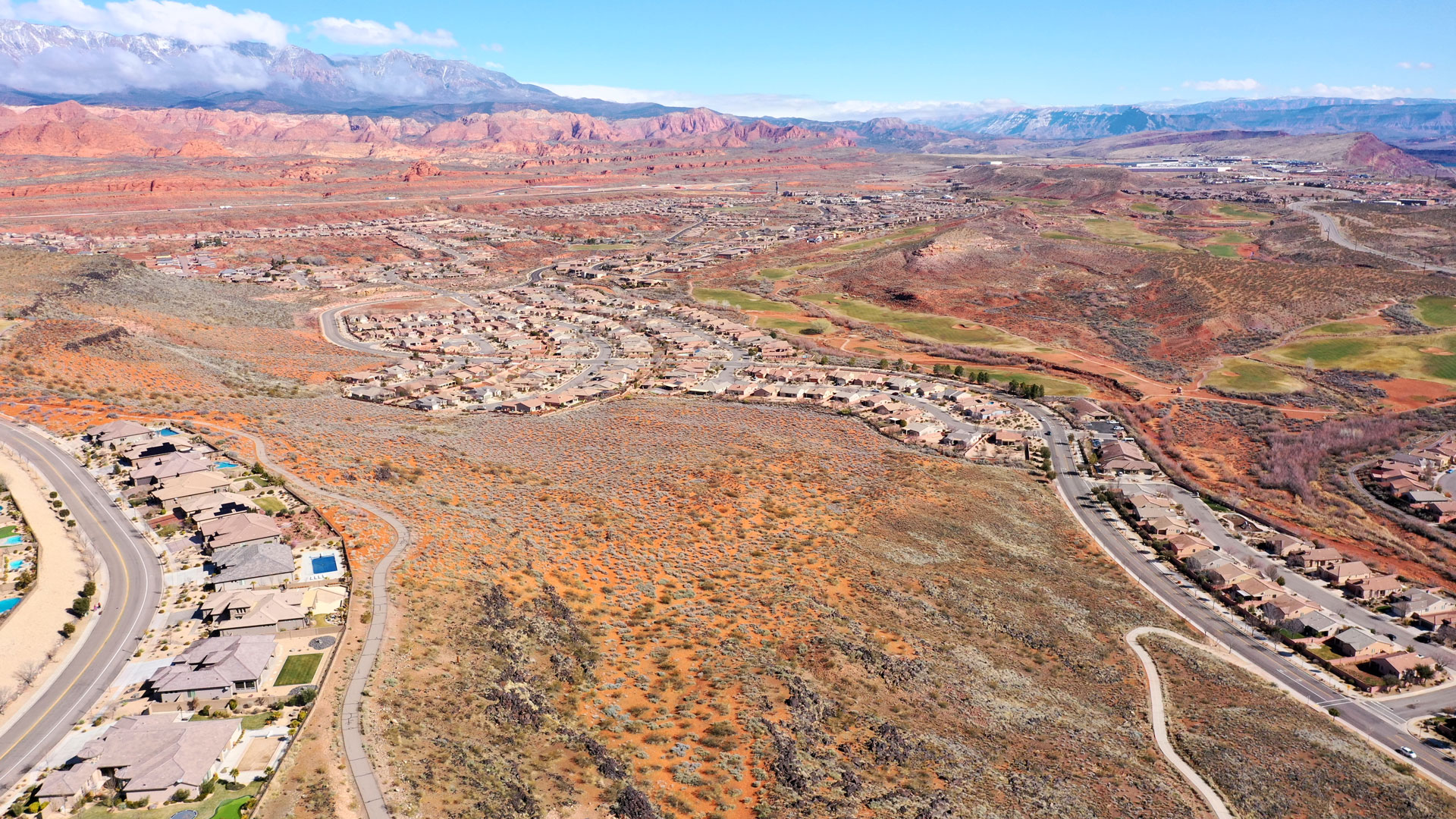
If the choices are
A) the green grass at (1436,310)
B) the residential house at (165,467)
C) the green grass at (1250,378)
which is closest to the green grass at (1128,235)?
the green grass at (1436,310)

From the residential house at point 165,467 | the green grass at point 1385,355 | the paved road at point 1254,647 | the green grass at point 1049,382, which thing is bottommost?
the paved road at point 1254,647

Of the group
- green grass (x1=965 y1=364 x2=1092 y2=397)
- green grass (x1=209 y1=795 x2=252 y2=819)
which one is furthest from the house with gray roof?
green grass (x1=965 y1=364 x2=1092 y2=397)

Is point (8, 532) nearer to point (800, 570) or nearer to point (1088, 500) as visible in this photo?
point (800, 570)

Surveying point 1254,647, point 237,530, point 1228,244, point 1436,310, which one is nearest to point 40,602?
point 237,530

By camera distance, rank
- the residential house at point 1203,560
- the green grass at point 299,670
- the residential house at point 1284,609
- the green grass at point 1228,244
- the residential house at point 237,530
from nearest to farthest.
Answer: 1. the green grass at point 299,670
2. the residential house at point 237,530
3. the residential house at point 1284,609
4. the residential house at point 1203,560
5. the green grass at point 1228,244

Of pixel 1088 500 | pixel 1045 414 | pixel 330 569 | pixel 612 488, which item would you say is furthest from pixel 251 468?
pixel 1045 414

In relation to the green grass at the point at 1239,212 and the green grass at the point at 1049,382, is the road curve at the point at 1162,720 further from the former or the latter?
the green grass at the point at 1239,212

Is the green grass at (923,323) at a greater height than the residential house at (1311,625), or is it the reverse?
the green grass at (923,323)
